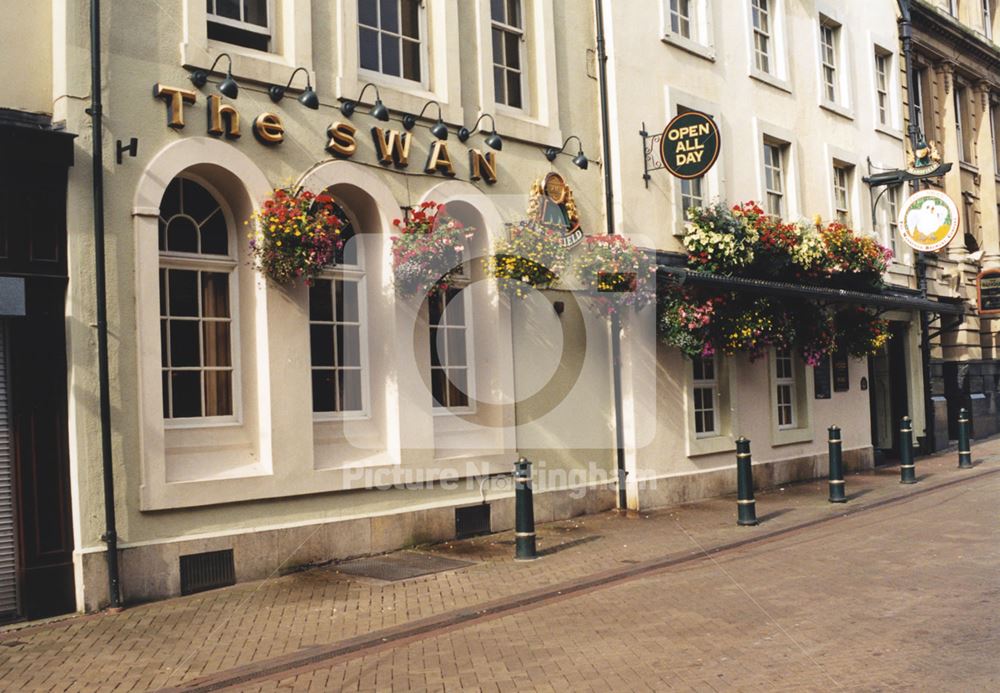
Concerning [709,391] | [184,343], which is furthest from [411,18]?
[709,391]

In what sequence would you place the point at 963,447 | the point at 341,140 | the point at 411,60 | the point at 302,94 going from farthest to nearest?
the point at 963,447
the point at 411,60
the point at 341,140
the point at 302,94

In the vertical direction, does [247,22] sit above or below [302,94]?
above

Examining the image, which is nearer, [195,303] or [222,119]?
[222,119]

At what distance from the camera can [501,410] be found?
12.1m

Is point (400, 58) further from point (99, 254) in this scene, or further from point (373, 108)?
point (99, 254)

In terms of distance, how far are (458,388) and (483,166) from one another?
2.69 metres

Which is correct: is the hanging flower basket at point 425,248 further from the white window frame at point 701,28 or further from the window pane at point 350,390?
the white window frame at point 701,28

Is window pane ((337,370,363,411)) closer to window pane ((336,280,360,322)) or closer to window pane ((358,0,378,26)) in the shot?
window pane ((336,280,360,322))

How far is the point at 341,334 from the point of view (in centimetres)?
1081

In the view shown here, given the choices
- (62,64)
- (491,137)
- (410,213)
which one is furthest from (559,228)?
(62,64)

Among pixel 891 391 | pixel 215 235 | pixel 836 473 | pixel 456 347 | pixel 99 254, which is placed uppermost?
pixel 215 235

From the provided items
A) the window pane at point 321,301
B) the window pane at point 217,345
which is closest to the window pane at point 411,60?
the window pane at point 321,301

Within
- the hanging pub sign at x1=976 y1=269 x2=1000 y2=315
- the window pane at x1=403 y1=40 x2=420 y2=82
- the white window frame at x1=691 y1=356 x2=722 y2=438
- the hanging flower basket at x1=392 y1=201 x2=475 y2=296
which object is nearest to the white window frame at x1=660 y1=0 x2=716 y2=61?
the white window frame at x1=691 y1=356 x2=722 y2=438

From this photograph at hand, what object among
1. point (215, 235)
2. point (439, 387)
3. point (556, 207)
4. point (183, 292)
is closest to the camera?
point (183, 292)
